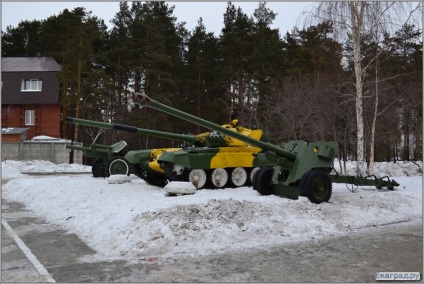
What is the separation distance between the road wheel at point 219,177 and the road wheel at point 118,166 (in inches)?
182

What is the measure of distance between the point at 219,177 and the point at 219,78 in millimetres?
20661

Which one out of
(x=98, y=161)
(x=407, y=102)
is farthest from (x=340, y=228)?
(x=407, y=102)

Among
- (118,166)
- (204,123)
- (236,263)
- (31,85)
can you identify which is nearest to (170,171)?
(204,123)

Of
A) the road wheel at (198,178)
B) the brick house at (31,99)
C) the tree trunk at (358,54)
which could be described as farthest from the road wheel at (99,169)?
the brick house at (31,99)

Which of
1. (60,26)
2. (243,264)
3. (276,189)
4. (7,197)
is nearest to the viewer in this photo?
(243,264)

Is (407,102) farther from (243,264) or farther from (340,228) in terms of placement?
(243,264)

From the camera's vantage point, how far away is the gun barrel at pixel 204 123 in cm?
788

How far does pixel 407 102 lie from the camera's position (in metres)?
26.5

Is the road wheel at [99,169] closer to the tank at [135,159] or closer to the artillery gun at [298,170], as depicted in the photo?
the tank at [135,159]

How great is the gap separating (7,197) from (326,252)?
409 inches

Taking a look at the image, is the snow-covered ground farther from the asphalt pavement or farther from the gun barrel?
the gun barrel

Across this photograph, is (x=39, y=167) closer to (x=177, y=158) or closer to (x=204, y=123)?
(x=177, y=158)

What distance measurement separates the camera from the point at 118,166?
16875 mm

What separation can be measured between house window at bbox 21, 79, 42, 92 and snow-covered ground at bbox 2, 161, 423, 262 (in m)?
25.7
